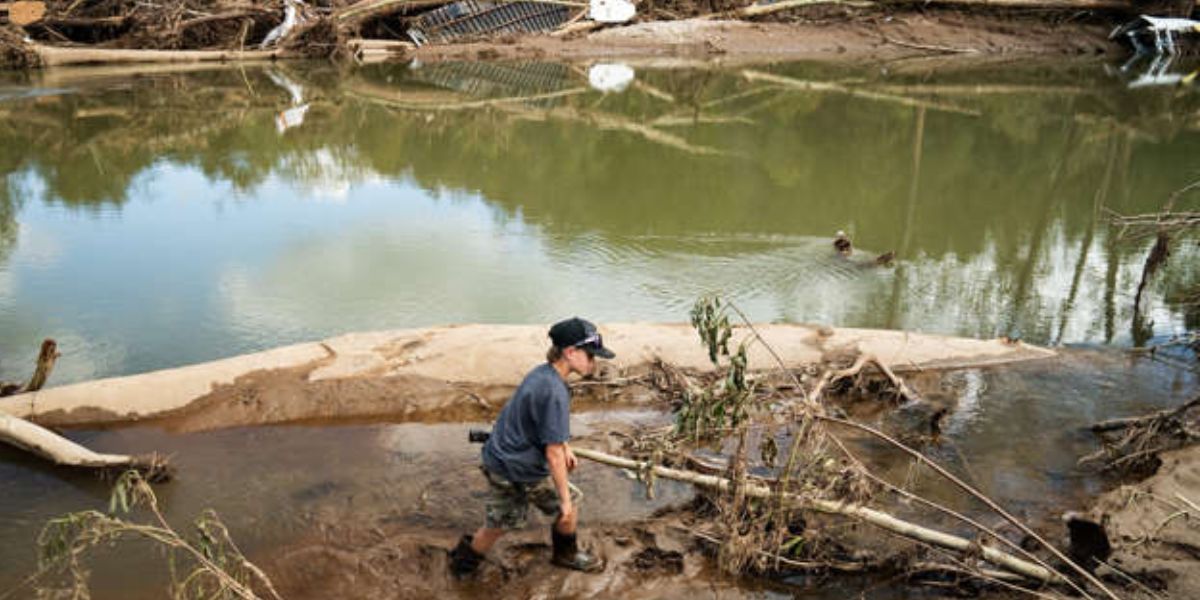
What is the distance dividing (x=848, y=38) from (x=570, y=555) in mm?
24133

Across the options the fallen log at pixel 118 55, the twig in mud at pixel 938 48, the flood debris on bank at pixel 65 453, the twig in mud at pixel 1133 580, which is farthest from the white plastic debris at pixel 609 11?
the twig in mud at pixel 1133 580

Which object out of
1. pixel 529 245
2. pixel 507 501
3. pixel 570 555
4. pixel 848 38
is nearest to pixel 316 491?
pixel 507 501

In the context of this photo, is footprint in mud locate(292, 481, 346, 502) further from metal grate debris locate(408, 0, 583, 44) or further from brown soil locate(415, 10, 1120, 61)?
metal grate debris locate(408, 0, 583, 44)

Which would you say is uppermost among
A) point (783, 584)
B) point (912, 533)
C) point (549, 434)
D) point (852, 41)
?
point (852, 41)

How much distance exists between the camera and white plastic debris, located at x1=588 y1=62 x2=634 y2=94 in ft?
63.6

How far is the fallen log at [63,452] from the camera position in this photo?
482cm

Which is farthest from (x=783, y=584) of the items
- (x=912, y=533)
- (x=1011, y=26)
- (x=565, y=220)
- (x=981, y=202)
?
(x=1011, y=26)

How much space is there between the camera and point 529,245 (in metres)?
9.52

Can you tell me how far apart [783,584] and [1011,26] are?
2561 cm

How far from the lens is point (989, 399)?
606cm

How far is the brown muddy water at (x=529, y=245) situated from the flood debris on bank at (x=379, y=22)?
173 inches

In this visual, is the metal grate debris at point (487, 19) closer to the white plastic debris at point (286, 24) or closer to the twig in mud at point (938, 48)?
the white plastic debris at point (286, 24)

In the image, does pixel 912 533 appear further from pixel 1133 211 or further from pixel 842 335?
pixel 1133 211

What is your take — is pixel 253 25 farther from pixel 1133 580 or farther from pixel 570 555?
pixel 1133 580
